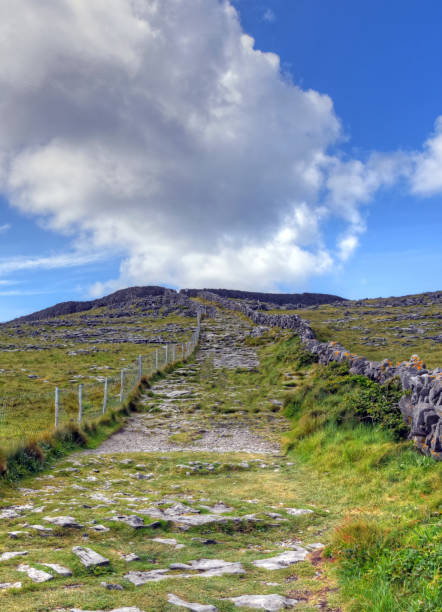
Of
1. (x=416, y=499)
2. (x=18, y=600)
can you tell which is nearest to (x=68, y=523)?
(x=18, y=600)

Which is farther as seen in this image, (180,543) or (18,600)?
(180,543)

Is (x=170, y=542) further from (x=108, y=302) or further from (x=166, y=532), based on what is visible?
(x=108, y=302)

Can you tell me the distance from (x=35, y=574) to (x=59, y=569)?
0.27 metres

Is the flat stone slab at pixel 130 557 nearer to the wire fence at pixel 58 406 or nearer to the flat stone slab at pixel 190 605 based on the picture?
the flat stone slab at pixel 190 605

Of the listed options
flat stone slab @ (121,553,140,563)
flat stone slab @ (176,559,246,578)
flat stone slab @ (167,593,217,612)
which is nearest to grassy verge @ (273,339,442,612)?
flat stone slab @ (176,559,246,578)

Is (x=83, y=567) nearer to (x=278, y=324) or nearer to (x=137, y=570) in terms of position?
(x=137, y=570)

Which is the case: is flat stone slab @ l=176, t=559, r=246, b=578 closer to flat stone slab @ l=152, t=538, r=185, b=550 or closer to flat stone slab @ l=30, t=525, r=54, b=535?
flat stone slab @ l=152, t=538, r=185, b=550

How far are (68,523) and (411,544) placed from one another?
195 inches

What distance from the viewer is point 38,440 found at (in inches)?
489

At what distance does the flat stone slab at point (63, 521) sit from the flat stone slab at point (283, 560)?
2.90m

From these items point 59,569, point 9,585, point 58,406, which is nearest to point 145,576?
point 59,569

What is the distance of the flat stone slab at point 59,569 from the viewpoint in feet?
17.6

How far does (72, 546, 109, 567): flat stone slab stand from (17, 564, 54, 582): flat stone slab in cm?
49

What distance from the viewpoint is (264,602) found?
4809 millimetres
